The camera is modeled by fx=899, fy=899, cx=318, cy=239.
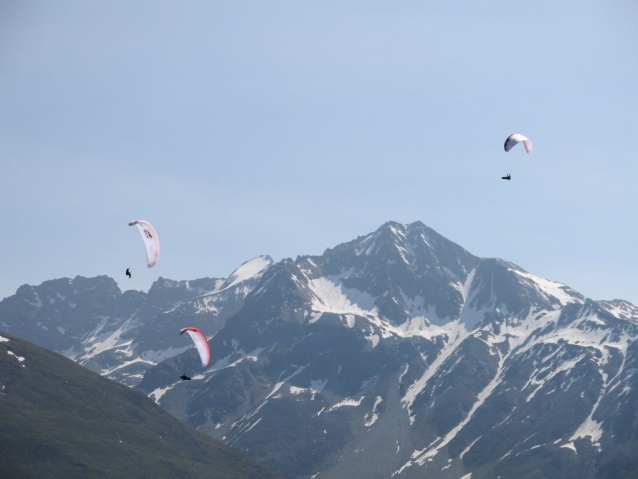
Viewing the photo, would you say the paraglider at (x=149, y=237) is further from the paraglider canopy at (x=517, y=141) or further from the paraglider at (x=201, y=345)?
the paraglider canopy at (x=517, y=141)

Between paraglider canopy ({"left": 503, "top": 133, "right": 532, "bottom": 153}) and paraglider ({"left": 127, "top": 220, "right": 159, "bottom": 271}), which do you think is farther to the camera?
paraglider canopy ({"left": 503, "top": 133, "right": 532, "bottom": 153})

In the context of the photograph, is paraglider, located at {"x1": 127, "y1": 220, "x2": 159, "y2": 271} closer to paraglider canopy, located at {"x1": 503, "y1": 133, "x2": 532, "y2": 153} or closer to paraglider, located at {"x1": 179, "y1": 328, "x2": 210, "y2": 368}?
paraglider, located at {"x1": 179, "y1": 328, "x2": 210, "y2": 368}

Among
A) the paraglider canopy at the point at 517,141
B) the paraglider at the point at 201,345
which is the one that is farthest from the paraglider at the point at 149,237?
the paraglider canopy at the point at 517,141

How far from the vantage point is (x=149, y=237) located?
161 metres

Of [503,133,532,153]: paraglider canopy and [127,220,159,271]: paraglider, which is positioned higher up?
[503,133,532,153]: paraglider canopy

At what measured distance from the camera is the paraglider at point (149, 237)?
15812 centimetres

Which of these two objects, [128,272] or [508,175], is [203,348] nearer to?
[128,272]

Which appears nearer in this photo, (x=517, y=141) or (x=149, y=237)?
(x=149, y=237)

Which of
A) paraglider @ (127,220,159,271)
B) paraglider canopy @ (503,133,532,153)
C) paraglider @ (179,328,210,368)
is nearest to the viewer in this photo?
paraglider @ (127,220,159,271)

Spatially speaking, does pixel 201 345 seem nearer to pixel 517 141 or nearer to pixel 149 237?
pixel 149 237

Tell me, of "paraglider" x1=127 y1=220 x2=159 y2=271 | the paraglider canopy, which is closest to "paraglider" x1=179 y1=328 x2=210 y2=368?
"paraglider" x1=127 y1=220 x2=159 y2=271

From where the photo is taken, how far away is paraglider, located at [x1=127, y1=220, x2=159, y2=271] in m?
158

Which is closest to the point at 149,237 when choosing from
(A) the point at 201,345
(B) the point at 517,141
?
(A) the point at 201,345

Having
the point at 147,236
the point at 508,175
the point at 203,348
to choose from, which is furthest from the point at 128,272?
the point at 508,175
